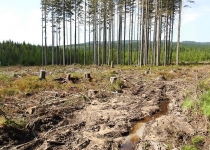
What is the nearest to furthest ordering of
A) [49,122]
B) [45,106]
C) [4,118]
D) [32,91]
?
[4,118]
[49,122]
[45,106]
[32,91]

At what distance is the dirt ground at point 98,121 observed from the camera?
635 cm

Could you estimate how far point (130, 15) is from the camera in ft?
120

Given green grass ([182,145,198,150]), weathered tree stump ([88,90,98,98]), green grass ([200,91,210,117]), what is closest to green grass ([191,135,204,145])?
green grass ([182,145,198,150])

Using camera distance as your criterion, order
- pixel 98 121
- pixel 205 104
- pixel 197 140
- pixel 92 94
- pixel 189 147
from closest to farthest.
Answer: pixel 189 147 → pixel 197 140 → pixel 205 104 → pixel 98 121 → pixel 92 94

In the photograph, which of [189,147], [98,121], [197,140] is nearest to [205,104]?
[197,140]

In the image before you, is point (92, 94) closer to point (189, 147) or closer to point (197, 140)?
point (197, 140)

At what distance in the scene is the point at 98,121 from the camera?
821 cm

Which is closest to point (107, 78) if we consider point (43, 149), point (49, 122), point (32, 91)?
point (32, 91)

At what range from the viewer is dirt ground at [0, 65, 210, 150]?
6.35 meters

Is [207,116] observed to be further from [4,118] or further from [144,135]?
[4,118]

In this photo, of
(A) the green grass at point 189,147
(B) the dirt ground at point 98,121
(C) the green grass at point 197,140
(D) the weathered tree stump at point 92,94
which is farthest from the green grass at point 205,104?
(D) the weathered tree stump at point 92,94

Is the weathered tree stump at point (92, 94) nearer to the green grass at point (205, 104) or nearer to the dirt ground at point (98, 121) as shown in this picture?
the dirt ground at point (98, 121)

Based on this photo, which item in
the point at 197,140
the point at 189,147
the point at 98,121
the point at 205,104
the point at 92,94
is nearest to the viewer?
the point at 189,147

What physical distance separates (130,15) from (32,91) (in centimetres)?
2731
